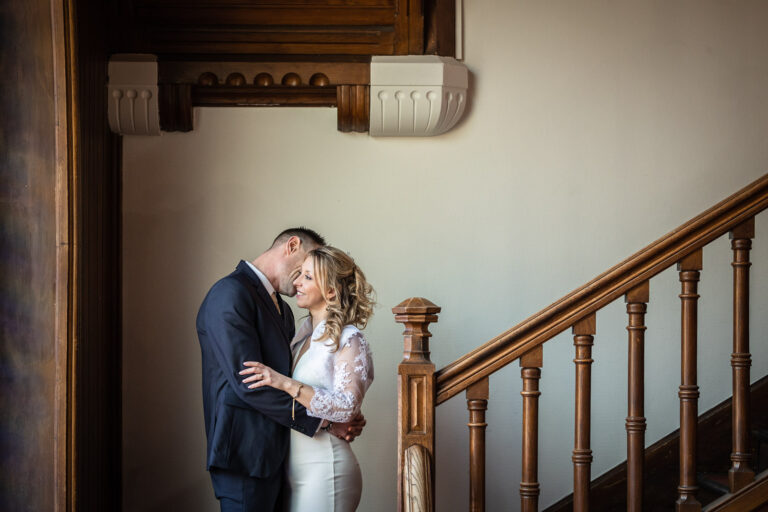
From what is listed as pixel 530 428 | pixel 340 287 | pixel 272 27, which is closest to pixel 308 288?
pixel 340 287

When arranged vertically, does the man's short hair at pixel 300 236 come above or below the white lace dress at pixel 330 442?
above

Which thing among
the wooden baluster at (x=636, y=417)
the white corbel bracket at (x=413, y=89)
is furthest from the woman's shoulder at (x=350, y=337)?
the white corbel bracket at (x=413, y=89)

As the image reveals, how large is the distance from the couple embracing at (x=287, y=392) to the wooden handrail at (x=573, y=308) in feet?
1.15

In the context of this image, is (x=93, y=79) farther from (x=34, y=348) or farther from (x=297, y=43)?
(x=34, y=348)

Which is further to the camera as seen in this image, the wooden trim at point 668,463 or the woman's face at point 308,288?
the wooden trim at point 668,463

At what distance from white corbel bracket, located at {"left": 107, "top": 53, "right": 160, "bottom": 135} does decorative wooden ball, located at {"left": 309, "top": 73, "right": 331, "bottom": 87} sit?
70 centimetres

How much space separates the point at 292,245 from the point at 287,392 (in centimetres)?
66

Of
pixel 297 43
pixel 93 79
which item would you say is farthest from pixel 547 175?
pixel 93 79

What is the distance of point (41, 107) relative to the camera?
277 centimetres

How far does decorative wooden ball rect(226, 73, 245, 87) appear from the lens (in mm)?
3635

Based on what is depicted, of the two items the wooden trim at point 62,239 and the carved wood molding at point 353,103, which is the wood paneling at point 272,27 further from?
the wooden trim at point 62,239

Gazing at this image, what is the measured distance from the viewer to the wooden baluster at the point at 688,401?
2.59 meters

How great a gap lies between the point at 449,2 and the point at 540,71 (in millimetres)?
538

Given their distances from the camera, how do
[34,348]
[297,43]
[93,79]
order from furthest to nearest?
[297,43] < [93,79] < [34,348]
